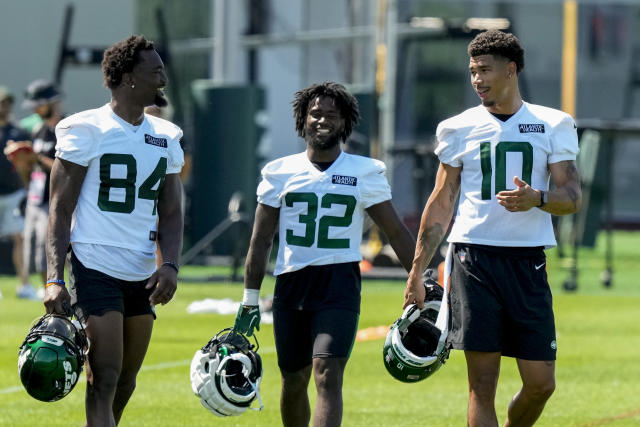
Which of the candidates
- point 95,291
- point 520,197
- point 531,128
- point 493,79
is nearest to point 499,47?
point 493,79

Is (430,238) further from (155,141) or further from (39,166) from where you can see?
(39,166)

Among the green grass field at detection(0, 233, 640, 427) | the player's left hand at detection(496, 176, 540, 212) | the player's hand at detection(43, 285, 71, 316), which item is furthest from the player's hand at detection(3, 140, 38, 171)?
the player's left hand at detection(496, 176, 540, 212)

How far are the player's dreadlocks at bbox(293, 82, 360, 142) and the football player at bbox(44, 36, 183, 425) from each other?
2.67ft

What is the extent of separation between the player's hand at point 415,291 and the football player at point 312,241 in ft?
0.86

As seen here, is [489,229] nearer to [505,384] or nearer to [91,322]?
[91,322]

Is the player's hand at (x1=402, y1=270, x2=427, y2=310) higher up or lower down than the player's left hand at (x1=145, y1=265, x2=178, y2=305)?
lower down

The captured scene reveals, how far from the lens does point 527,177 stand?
22.6ft

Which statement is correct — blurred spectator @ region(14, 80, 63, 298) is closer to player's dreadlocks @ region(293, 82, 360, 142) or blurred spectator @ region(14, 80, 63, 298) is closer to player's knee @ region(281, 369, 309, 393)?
player's dreadlocks @ region(293, 82, 360, 142)

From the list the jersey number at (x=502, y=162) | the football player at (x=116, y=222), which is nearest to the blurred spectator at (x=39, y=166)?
the football player at (x=116, y=222)

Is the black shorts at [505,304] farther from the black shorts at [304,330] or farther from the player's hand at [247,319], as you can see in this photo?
the player's hand at [247,319]

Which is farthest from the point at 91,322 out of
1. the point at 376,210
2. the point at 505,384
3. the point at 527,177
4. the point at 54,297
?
the point at 505,384

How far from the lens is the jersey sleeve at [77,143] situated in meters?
6.62

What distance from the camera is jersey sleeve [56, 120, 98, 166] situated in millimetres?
6625

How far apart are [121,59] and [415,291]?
1.89 m
